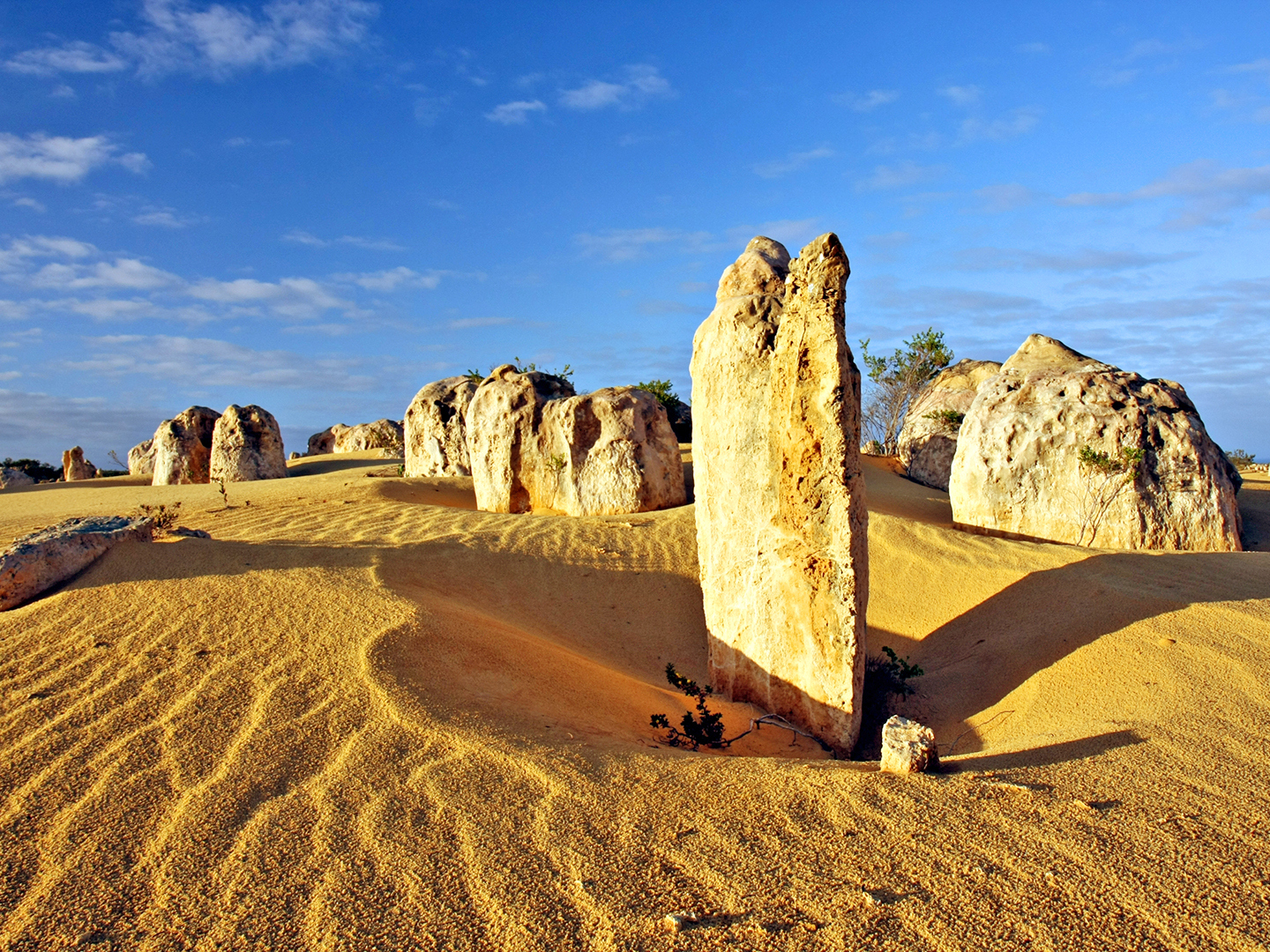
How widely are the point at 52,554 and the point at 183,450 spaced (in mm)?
14020

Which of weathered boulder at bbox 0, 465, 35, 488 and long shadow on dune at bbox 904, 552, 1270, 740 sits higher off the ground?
weathered boulder at bbox 0, 465, 35, 488

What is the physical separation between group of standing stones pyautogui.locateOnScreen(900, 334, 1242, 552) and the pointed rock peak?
37mm

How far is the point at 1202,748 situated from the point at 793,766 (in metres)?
1.79

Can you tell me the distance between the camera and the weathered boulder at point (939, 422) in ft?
44.5

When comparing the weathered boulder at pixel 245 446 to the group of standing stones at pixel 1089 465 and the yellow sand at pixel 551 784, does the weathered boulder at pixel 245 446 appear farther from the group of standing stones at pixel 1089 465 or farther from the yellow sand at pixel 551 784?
the group of standing stones at pixel 1089 465

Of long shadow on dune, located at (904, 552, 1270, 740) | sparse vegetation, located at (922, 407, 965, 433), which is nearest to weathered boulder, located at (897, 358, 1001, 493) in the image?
sparse vegetation, located at (922, 407, 965, 433)

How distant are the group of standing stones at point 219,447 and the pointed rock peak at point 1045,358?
14.5 metres

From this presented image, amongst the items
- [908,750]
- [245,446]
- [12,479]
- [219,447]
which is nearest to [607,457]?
[908,750]

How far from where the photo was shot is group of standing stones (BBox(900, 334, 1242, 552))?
830 cm

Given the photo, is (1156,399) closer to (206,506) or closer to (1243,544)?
(1243,544)

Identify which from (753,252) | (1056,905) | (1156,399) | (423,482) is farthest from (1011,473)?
(423,482)

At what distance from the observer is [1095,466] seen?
8539 mm

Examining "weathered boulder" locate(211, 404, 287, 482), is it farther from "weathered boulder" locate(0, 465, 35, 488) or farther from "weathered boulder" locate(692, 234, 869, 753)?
"weathered boulder" locate(692, 234, 869, 753)

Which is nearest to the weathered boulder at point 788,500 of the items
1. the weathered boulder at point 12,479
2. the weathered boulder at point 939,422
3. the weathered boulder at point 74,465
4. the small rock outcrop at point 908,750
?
the small rock outcrop at point 908,750
